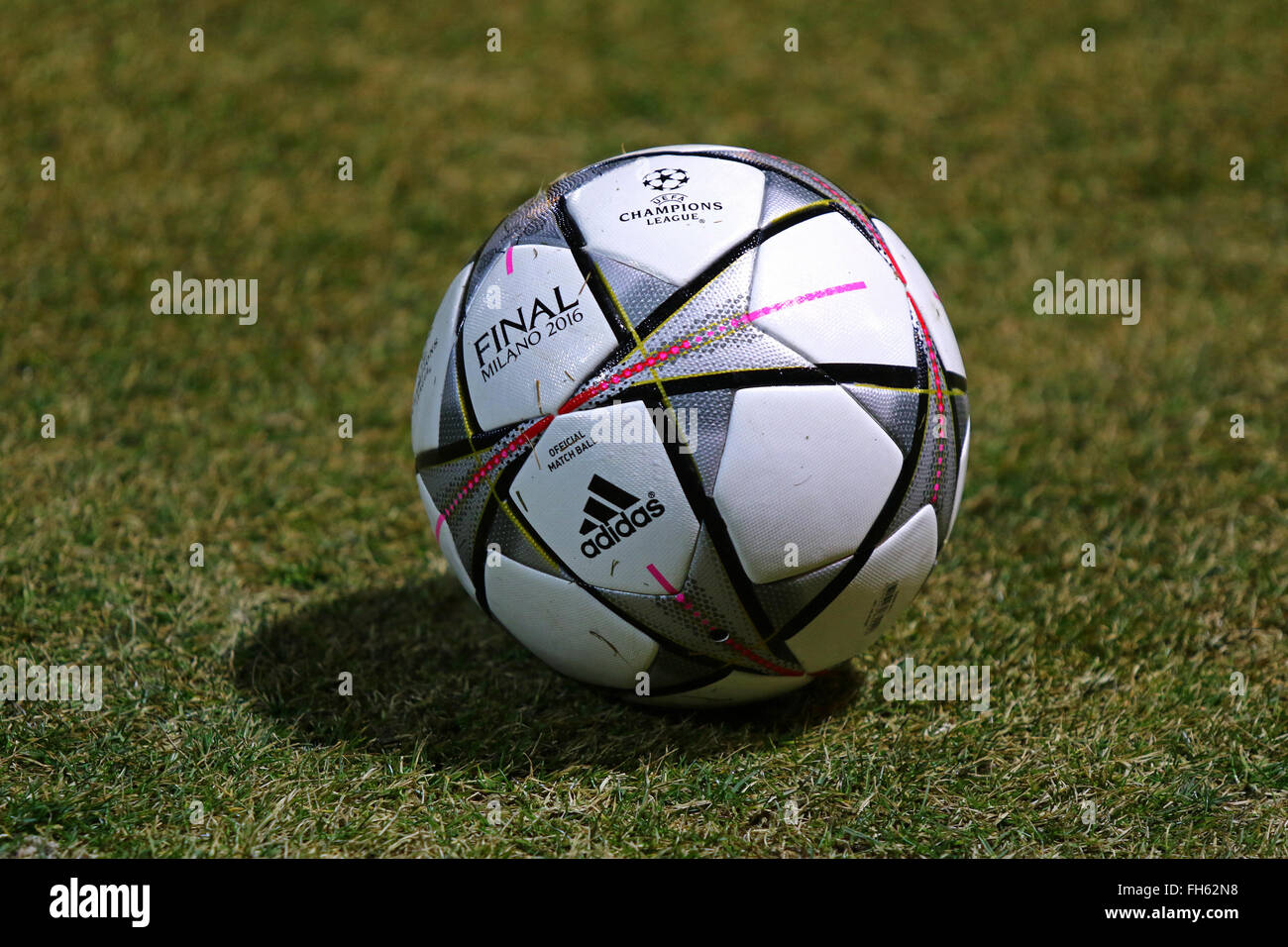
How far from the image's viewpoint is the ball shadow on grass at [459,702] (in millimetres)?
3719

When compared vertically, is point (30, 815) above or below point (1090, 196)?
below

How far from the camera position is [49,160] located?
7121mm

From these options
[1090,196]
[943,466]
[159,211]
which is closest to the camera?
[943,466]

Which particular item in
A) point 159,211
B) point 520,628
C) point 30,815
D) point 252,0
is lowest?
point 30,815

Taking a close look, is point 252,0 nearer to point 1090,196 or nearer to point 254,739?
point 1090,196

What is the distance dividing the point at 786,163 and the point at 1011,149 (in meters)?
4.95

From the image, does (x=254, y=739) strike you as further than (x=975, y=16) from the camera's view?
No

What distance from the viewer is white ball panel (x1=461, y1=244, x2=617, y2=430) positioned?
10.8ft

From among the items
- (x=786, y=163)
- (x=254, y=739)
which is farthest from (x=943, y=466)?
(x=254, y=739)
